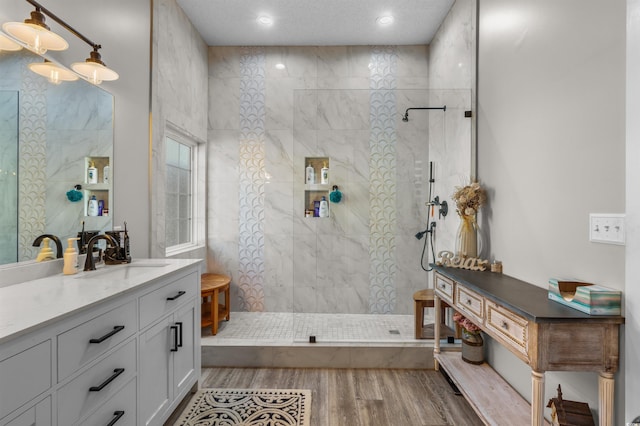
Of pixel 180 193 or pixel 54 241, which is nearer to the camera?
pixel 54 241

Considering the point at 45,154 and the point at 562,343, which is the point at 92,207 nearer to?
the point at 45,154

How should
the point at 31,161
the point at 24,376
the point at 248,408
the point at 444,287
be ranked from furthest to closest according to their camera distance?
1. the point at 444,287
2. the point at 248,408
3. the point at 31,161
4. the point at 24,376

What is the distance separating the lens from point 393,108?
120 inches

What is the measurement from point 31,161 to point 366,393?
92.6 inches

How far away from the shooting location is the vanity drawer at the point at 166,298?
5.16ft

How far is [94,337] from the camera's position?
1233 mm

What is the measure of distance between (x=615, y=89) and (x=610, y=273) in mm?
712

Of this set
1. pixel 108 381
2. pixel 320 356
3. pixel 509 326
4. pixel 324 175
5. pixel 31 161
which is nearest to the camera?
pixel 108 381

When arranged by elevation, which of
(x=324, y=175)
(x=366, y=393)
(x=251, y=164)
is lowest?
(x=366, y=393)

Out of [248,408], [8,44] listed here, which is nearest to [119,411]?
[248,408]

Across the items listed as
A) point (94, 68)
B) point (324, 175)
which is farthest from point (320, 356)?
point (94, 68)

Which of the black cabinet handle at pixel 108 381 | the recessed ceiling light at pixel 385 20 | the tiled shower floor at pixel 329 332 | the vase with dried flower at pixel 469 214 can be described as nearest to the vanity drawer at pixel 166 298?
the black cabinet handle at pixel 108 381

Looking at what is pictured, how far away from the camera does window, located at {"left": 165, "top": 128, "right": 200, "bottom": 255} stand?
3.12 meters

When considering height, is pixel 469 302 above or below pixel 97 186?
below
